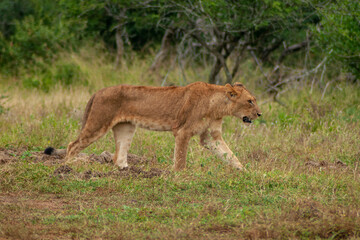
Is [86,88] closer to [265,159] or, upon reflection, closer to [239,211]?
[265,159]

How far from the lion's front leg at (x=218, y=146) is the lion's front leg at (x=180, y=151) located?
40cm

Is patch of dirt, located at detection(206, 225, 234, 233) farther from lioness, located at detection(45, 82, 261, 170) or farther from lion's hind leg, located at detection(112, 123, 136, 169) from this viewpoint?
lion's hind leg, located at detection(112, 123, 136, 169)

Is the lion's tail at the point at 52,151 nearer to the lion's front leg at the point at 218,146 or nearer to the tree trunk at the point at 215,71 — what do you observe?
the lion's front leg at the point at 218,146

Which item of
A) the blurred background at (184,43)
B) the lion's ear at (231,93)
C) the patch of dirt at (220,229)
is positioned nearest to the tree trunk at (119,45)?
the blurred background at (184,43)

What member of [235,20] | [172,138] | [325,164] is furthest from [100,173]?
[235,20]

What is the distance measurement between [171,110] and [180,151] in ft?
2.20

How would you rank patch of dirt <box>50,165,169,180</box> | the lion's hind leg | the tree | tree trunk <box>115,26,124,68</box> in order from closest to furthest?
patch of dirt <box>50,165,169,180</box> → the lion's hind leg → the tree → tree trunk <box>115,26,124,68</box>

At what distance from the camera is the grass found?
4.71 meters

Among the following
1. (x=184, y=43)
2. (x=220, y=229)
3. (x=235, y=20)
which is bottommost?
(x=220, y=229)

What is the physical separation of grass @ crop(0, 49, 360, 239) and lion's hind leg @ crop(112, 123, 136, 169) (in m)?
0.38

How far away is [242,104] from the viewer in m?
7.71

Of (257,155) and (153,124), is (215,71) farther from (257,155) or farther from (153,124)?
(153,124)

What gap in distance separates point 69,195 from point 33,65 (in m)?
11.4

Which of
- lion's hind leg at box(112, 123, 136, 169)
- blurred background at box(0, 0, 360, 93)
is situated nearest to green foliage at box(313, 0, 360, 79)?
blurred background at box(0, 0, 360, 93)
